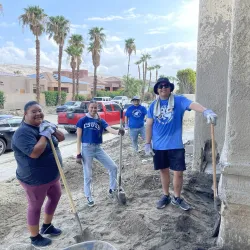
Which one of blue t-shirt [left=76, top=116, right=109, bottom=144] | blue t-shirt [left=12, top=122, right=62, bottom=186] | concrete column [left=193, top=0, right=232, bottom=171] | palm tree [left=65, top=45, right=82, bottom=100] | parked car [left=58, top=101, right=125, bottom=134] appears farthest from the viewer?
palm tree [left=65, top=45, right=82, bottom=100]

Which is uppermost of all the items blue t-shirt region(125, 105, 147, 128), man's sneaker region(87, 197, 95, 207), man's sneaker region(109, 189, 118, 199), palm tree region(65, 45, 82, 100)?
palm tree region(65, 45, 82, 100)

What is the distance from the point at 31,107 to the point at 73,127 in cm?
1172

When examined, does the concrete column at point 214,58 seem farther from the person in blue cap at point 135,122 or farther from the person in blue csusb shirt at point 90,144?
the person in blue cap at point 135,122

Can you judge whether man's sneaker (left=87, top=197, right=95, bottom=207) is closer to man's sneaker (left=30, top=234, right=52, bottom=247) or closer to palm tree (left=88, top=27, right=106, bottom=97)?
man's sneaker (left=30, top=234, right=52, bottom=247)

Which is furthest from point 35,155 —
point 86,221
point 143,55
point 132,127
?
point 143,55

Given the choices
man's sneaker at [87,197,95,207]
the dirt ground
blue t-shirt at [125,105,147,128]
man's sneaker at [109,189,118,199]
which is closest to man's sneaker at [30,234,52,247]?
the dirt ground

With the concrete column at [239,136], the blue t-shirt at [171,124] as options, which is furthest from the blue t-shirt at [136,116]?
the concrete column at [239,136]

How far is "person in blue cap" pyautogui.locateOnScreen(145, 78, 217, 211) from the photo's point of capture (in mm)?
4098

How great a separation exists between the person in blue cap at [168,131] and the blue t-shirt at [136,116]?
4.55m

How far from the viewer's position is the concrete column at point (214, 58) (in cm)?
605

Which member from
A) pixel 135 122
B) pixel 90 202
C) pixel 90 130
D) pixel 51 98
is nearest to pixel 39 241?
pixel 90 202

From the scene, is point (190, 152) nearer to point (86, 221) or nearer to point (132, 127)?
point (132, 127)

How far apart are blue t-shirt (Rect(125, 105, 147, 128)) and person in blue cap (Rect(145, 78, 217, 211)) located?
4550mm

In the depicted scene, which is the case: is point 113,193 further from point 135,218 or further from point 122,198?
point 135,218
